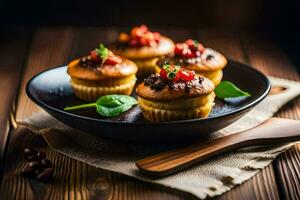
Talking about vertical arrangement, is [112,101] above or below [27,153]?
above

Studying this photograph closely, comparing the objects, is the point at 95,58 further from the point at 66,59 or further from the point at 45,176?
the point at 66,59

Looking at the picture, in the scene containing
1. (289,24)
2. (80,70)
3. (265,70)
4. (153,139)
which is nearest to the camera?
(153,139)

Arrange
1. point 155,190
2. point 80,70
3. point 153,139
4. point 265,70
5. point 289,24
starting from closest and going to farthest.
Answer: point 155,190 < point 153,139 < point 80,70 < point 265,70 < point 289,24

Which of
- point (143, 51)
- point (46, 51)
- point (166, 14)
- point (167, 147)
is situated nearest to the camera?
point (167, 147)

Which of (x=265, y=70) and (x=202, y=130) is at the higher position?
(x=202, y=130)

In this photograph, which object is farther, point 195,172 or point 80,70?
point 80,70

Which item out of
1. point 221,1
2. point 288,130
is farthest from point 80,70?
point 221,1

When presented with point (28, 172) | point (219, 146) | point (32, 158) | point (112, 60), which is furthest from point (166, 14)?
point (28, 172)

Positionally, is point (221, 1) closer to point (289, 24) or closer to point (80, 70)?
point (289, 24)
